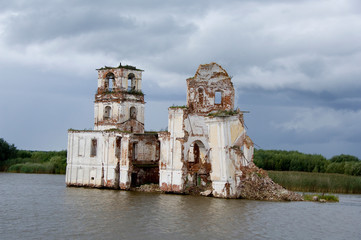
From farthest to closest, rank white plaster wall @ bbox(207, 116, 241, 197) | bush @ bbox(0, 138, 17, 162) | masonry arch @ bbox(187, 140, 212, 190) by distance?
bush @ bbox(0, 138, 17, 162), masonry arch @ bbox(187, 140, 212, 190), white plaster wall @ bbox(207, 116, 241, 197)

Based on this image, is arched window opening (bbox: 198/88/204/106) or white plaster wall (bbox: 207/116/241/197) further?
arched window opening (bbox: 198/88/204/106)

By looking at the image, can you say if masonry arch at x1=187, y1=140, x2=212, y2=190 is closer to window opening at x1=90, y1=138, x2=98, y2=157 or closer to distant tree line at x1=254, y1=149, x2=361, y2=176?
window opening at x1=90, y1=138, x2=98, y2=157

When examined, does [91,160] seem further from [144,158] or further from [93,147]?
[144,158]

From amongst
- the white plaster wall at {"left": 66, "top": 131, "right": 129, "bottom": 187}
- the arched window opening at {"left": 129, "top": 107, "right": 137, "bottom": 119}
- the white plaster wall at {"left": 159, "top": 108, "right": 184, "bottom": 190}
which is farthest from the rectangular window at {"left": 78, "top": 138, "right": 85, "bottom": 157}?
the white plaster wall at {"left": 159, "top": 108, "right": 184, "bottom": 190}

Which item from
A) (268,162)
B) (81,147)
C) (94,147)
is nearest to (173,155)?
(94,147)

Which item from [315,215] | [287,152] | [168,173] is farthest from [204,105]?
[287,152]

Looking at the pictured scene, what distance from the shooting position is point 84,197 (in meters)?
31.2

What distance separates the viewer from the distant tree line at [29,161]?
57688 millimetres

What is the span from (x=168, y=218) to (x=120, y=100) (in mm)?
19383

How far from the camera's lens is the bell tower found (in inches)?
1606

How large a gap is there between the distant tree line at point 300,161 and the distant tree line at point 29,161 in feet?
76.7

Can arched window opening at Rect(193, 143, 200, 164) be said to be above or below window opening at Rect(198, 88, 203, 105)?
below

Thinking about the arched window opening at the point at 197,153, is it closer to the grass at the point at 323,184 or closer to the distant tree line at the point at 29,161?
the grass at the point at 323,184

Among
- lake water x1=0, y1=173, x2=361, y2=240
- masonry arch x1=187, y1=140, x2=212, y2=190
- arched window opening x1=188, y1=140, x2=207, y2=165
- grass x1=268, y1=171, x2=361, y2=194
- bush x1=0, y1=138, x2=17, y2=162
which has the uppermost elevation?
bush x1=0, y1=138, x2=17, y2=162
